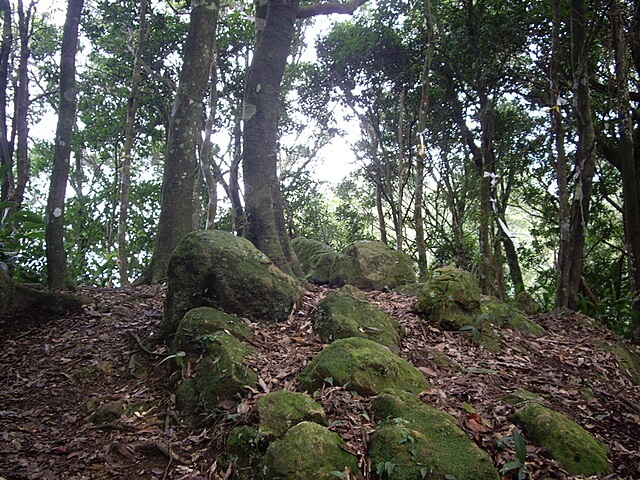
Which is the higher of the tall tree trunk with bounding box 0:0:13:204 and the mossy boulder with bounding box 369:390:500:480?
the tall tree trunk with bounding box 0:0:13:204

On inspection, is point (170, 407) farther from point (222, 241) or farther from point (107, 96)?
point (107, 96)

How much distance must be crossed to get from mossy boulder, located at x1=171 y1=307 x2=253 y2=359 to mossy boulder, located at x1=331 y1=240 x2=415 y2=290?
310 centimetres

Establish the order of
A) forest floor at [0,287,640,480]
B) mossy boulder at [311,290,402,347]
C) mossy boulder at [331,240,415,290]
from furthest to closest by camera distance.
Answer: mossy boulder at [331,240,415,290]
mossy boulder at [311,290,402,347]
forest floor at [0,287,640,480]

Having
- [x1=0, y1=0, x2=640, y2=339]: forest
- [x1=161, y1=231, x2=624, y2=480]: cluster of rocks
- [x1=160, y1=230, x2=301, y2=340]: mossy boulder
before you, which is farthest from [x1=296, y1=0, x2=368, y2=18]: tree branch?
[x1=160, y1=230, x2=301, y2=340]: mossy boulder

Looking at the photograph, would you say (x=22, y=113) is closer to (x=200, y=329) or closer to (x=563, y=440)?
(x=200, y=329)

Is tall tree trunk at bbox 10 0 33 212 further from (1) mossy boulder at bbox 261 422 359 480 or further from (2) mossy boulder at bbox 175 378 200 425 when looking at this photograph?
(1) mossy boulder at bbox 261 422 359 480

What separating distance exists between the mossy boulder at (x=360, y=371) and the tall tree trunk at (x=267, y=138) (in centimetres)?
292

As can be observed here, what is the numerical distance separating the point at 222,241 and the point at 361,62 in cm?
1064

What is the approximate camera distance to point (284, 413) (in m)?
3.33

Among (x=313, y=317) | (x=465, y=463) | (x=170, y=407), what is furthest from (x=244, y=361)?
(x=465, y=463)

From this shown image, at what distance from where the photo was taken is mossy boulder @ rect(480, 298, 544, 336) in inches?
235

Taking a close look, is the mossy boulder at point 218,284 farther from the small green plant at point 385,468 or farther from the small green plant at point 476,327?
the small green plant at point 385,468

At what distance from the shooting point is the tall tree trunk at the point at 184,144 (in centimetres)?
674

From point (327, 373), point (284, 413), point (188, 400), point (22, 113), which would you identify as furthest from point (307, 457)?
point (22, 113)
